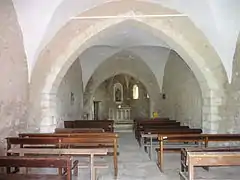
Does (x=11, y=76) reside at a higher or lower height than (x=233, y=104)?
higher

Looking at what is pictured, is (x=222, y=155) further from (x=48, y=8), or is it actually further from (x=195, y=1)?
(x=48, y=8)

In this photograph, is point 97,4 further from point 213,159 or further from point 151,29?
point 213,159

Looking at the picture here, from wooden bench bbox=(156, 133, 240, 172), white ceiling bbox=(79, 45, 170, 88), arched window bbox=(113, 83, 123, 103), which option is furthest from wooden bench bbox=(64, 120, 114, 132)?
arched window bbox=(113, 83, 123, 103)

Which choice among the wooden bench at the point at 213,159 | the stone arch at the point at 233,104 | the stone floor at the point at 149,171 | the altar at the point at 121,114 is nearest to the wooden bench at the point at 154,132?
the stone floor at the point at 149,171

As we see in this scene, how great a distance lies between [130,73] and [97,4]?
8.63 meters

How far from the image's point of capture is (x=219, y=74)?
25.9ft

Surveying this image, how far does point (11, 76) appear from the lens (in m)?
6.46

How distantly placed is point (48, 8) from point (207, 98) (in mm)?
3996

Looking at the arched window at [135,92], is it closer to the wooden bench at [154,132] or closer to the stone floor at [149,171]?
the wooden bench at [154,132]

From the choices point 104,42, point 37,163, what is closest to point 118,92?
point 104,42

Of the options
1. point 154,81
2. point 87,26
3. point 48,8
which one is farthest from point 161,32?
point 154,81

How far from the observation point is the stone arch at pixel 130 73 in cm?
1508

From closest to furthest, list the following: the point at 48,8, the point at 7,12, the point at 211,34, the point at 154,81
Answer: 1. the point at 7,12
2. the point at 48,8
3. the point at 211,34
4. the point at 154,81

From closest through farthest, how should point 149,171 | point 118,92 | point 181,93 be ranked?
1. point 149,171
2. point 181,93
3. point 118,92
